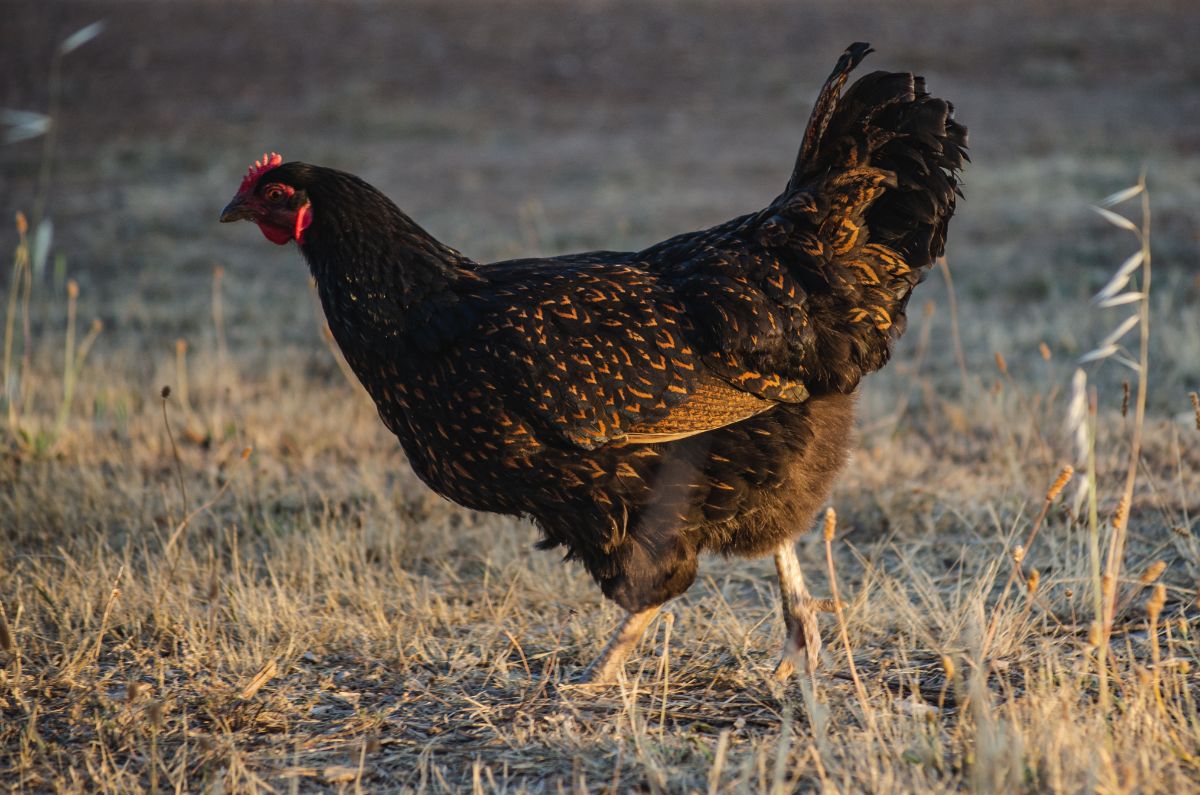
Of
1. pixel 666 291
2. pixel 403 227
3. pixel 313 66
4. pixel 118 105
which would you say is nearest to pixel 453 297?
pixel 403 227

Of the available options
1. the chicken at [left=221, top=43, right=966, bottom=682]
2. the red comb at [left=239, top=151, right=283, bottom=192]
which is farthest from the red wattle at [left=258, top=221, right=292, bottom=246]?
the red comb at [left=239, top=151, right=283, bottom=192]

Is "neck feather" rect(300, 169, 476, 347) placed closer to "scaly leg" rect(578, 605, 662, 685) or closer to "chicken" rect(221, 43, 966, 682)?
"chicken" rect(221, 43, 966, 682)

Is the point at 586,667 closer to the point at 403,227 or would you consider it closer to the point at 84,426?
the point at 403,227

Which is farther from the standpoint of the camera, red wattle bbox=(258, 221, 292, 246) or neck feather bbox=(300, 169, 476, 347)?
red wattle bbox=(258, 221, 292, 246)

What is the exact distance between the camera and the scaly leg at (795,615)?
3832 millimetres

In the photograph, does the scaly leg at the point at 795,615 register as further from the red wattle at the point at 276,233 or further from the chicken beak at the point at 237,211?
the chicken beak at the point at 237,211

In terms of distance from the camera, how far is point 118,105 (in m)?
25.8

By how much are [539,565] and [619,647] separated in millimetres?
1210

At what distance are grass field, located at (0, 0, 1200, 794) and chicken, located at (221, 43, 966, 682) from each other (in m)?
0.33

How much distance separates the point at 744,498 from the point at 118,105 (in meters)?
25.9

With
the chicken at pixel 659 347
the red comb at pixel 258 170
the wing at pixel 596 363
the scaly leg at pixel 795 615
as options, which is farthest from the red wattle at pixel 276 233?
the scaly leg at pixel 795 615

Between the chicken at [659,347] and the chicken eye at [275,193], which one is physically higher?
the chicken eye at [275,193]

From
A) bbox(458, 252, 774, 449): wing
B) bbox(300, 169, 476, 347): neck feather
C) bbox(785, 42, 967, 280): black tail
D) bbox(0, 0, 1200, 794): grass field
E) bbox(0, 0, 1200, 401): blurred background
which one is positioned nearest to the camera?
bbox(0, 0, 1200, 794): grass field

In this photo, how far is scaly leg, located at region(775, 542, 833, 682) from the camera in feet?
12.6
